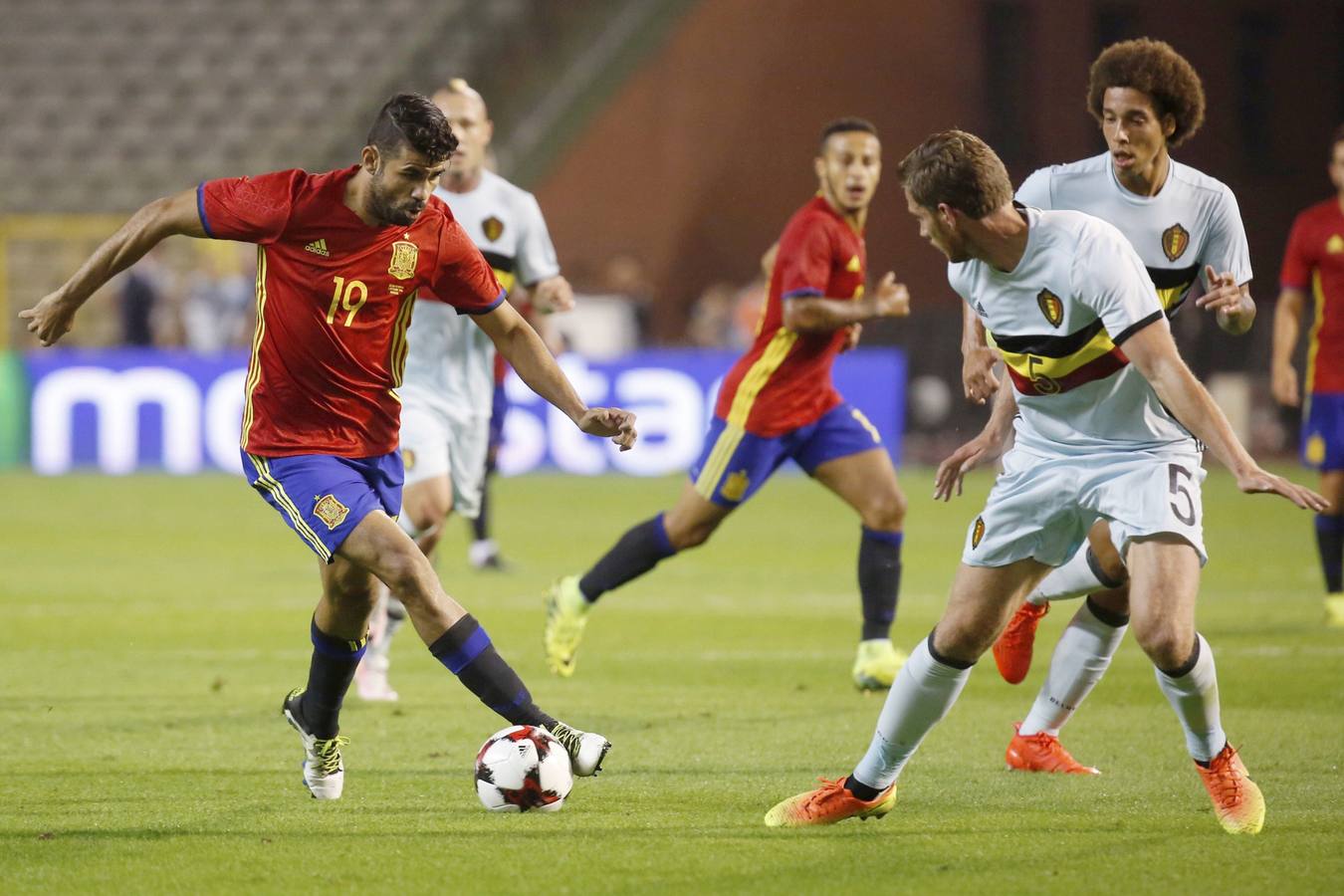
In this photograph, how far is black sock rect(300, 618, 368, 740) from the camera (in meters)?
5.88

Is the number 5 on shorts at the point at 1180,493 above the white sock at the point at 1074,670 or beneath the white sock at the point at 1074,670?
above

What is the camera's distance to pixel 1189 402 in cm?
493

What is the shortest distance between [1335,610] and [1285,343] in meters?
1.48

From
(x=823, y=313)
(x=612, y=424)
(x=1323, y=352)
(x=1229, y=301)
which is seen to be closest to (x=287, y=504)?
(x=612, y=424)

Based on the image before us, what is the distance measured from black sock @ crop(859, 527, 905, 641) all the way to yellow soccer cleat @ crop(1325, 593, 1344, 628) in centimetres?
297

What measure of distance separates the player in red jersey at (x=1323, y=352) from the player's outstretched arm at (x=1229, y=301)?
4541 millimetres

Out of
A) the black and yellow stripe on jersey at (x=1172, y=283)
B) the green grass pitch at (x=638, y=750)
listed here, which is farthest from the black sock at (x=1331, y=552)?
the black and yellow stripe on jersey at (x=1172, y=283)

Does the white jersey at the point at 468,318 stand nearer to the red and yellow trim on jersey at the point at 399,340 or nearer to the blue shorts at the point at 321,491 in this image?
the red and yellow trim on jersey at the point at 399,340

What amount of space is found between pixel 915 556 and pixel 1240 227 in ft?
24.6

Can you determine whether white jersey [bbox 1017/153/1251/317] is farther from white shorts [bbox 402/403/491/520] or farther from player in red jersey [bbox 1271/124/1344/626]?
player in red jersey [bbox 1271/124/1344/626]

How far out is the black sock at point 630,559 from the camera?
27.8ft

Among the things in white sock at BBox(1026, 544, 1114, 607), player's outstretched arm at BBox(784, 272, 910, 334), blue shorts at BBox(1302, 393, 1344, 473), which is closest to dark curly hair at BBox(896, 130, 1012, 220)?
white sock at BBox(1026, 544, 1114, 607)

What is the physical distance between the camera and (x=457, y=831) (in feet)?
17.6

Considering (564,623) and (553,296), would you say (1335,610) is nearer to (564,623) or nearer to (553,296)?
(564,623)
